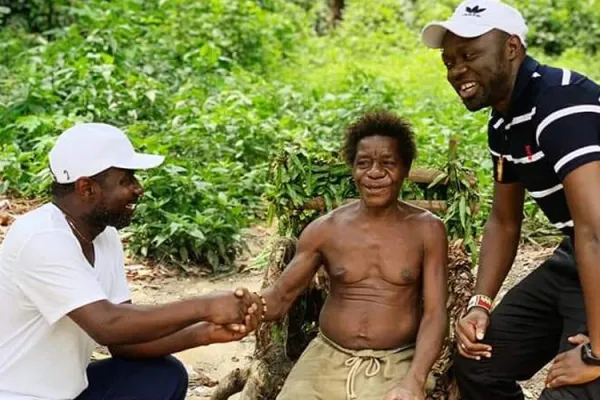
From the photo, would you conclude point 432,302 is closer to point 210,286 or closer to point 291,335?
point 291,335

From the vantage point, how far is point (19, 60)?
29.1 ft

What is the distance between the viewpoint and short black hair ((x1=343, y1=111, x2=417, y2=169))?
3.55 metres

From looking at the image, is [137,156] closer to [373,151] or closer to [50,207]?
[50,207]

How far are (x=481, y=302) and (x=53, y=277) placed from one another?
5.12 feet

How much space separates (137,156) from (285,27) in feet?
28.9

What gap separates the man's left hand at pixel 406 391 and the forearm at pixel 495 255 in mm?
438

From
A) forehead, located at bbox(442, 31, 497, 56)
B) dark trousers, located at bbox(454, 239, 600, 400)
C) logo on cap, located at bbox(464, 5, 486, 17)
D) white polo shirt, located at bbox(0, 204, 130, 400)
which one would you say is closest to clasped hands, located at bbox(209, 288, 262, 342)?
white polo shirt, located at bbox(0, 204, 130, 400)

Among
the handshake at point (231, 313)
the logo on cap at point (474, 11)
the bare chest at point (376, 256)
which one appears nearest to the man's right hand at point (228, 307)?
the handshake at point (231, 313)

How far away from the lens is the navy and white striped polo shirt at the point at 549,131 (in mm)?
2771

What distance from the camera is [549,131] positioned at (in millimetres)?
2834

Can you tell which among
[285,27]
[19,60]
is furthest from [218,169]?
[285,27]

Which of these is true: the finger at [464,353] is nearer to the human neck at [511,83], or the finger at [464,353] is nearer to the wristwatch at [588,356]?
the wristwatch at [588,356]

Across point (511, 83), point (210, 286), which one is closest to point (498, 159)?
point (511, 83)

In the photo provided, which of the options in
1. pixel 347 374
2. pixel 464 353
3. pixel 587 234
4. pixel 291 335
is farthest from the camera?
pixel 291 335
